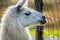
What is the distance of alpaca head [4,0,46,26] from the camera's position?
507cm

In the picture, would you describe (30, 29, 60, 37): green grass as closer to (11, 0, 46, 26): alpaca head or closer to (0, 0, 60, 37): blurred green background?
(0, 0, 60, 37): blurred green background

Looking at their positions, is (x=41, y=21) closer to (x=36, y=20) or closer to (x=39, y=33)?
(x=36, y=20)

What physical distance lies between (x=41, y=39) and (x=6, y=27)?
61.1 inches

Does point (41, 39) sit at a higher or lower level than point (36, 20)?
lower

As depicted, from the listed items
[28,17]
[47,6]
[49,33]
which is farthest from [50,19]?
[28,17]

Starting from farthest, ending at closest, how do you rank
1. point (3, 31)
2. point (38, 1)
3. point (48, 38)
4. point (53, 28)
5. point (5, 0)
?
point (5, 0)
point (53, 28)
point (48, 38)
point (38, 1)
point (3, 31)

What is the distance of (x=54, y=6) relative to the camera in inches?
305

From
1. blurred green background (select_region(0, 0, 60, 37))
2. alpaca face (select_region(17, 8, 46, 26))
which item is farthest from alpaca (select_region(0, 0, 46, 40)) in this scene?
blurred green background (select_region(0, 0, 60, 37))

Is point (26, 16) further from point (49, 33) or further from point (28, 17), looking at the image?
point (49, 33)

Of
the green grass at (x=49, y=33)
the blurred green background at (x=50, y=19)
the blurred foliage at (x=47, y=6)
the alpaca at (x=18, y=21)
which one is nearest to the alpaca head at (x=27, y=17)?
the alpaca at (x=18, y=21)

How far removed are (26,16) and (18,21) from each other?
15 cm

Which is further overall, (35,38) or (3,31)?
(35,38)

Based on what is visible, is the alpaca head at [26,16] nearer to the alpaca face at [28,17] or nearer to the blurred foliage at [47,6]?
the alpaca face at [28,17]

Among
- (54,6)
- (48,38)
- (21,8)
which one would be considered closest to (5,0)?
(54,6)
